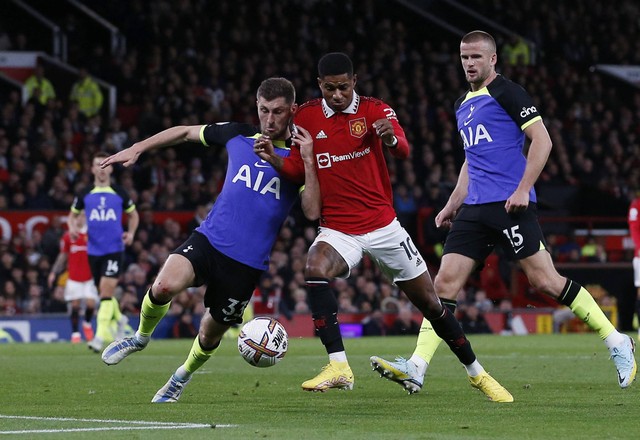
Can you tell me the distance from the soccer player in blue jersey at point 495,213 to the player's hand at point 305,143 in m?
1.49

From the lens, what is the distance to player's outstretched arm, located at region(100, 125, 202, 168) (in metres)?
8.59

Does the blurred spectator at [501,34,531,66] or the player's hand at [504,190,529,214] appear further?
the blurred spectator at [501,34,531,66]

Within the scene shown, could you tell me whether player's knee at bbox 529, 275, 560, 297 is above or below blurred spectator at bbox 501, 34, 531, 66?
below

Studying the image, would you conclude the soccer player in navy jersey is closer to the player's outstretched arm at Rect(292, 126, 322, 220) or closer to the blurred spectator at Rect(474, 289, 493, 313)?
the player's outstretched arm at Rect(292, 126, 322, 220)

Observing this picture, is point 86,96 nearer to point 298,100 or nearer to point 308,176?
point 298,100

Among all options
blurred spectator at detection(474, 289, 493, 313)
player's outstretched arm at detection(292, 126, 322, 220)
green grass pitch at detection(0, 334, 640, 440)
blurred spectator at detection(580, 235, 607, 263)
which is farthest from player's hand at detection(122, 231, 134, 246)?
blurred spectator at detection(580, 235, 607, 263)

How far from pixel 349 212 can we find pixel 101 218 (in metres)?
9.70

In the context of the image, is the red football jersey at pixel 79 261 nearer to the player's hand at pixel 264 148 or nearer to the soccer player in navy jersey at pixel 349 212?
the soccer player in navy jersey at pixel 349 212

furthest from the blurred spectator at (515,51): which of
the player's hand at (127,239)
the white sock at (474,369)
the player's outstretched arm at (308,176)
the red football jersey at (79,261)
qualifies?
the player's outstretched arm at (308,176)

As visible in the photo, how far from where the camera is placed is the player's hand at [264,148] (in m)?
8.56

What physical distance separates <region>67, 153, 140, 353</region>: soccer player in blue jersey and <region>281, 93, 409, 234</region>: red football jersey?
926 centimetres

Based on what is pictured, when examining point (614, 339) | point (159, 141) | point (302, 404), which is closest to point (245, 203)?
point (159, 141)

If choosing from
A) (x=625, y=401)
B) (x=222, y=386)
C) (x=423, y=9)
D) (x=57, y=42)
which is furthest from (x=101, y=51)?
(x=625, y=401)

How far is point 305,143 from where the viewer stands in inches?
346
